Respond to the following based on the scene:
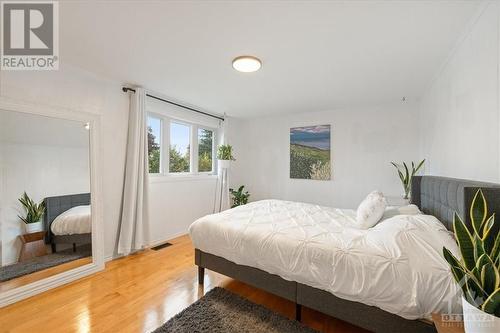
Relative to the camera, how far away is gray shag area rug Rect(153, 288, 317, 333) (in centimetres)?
163

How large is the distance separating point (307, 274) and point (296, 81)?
2.25m

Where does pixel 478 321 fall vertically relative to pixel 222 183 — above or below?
below

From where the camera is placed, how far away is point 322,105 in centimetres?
377

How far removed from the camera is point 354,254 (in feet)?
4.80

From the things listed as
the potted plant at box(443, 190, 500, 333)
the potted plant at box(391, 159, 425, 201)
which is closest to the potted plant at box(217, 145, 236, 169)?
the potted plant at box(391, 159, 425, 201)

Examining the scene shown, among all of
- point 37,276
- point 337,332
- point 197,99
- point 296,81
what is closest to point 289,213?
point 337,332

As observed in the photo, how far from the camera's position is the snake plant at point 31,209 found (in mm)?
2096

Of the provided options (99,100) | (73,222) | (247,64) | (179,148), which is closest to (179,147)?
(179,148)

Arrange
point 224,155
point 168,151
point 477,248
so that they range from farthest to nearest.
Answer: point 224,155
point 168,151
point 477,248

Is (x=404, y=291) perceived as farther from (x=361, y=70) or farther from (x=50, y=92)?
(x=50, y=92)

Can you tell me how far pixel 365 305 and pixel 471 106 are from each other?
1728 mm

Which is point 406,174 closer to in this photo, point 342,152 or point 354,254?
point 342,152

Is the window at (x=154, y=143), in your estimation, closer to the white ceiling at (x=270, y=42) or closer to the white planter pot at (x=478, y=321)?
the white ceiling at (x=270, y=42)

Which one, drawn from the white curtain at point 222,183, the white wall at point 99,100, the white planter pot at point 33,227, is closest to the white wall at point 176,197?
the white curtain at point 222,183
